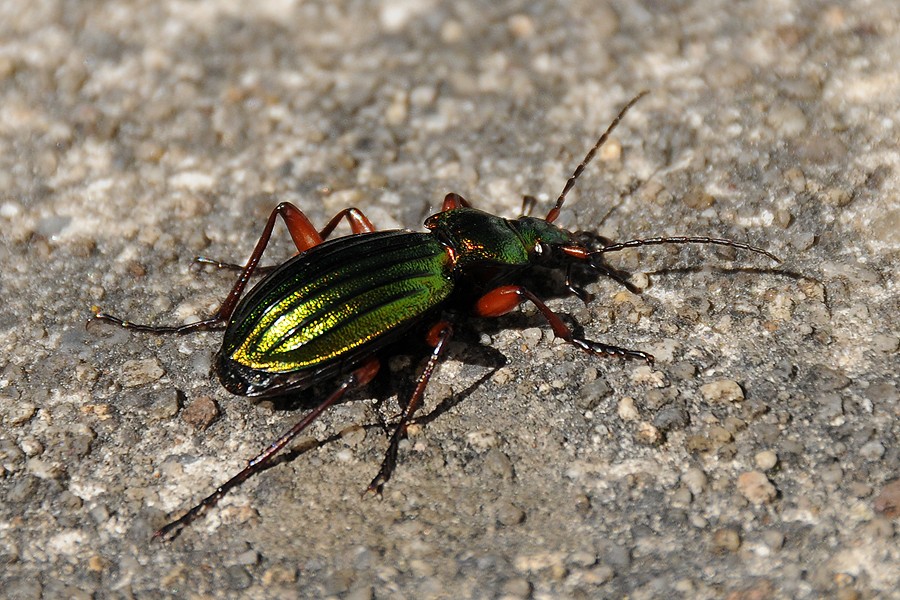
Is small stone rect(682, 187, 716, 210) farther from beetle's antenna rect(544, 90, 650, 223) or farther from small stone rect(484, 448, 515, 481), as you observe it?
small stone rect(484, 448, 515, 481)

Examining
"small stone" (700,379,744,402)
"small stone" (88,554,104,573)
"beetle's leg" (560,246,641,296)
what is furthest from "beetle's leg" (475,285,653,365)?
"small stone" (88,554,104,573)

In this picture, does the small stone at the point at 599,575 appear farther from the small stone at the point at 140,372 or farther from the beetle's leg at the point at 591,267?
the small stone at the point at 140,372

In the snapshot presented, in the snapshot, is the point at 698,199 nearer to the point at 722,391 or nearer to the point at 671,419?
the point at 722,391

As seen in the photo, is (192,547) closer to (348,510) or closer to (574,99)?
(348,510)

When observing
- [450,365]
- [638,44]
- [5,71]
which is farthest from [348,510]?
[5,71]

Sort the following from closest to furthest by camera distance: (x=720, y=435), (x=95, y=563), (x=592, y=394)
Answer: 1. (x=95, y=563)
2. (x=720, y=435)
3. (x=592, y=394)

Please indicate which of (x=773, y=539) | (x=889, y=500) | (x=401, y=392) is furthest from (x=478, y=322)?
(x=889, y=500)
